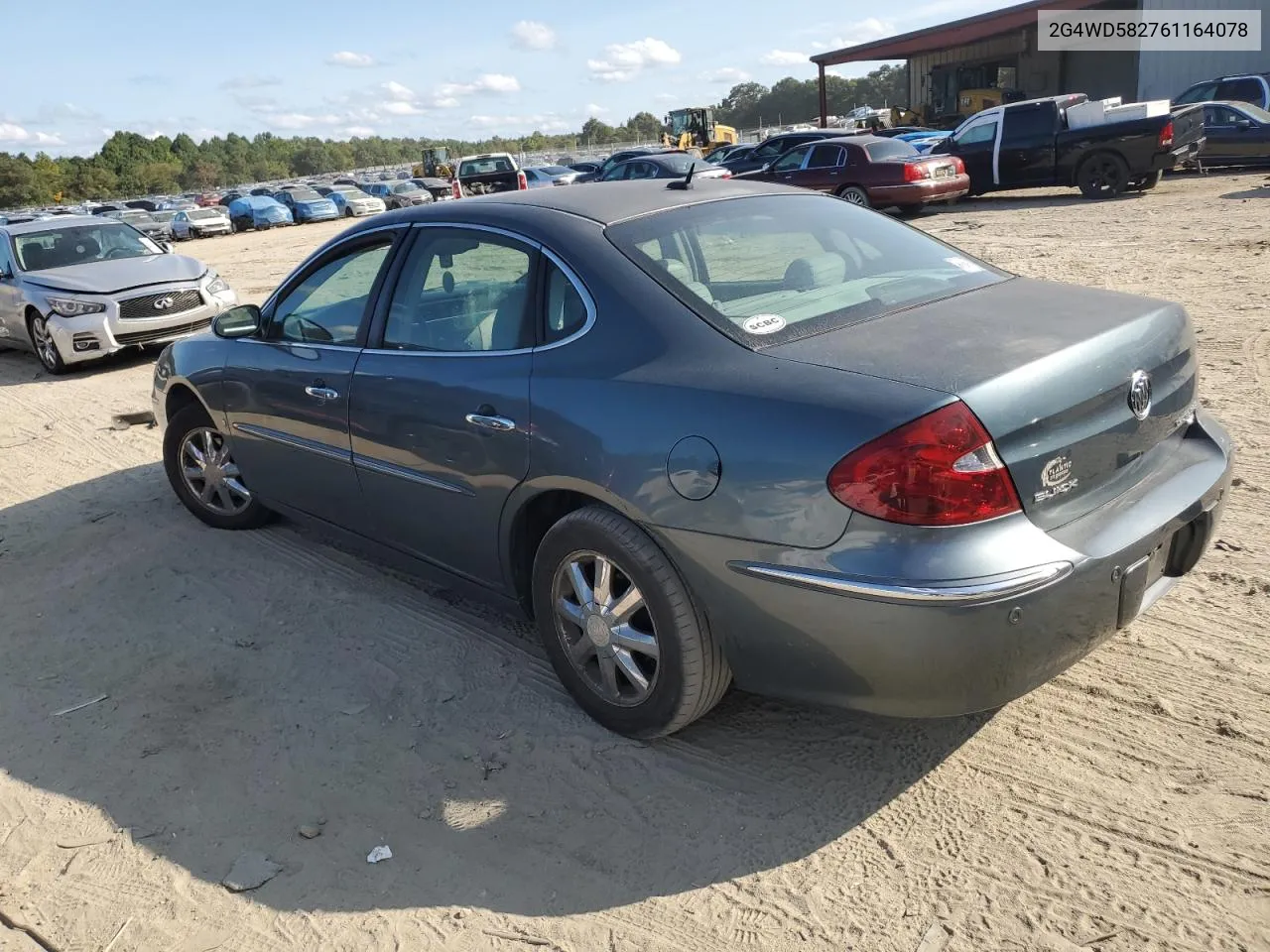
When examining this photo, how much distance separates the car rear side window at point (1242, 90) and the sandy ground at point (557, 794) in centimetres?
2148

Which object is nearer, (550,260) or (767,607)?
(767,607)

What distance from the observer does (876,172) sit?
1703cm

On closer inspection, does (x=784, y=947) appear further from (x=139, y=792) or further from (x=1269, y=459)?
(x=1269, y=459)

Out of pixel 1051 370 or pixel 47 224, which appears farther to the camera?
pixel 47 224

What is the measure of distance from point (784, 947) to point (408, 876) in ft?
3.43

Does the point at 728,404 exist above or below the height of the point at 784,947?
above

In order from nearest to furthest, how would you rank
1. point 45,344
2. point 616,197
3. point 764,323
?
1. point 764,323
2. point 616,197
3. point 45,344

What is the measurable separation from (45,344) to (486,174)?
25368 millimetres

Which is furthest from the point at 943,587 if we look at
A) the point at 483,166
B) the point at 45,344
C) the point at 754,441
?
the point at 483,166

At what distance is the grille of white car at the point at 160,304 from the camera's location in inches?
401

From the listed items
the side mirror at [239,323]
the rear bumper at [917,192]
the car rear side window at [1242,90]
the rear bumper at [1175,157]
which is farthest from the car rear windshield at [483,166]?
the side mirror at [239,323]

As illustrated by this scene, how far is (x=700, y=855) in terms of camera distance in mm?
2748

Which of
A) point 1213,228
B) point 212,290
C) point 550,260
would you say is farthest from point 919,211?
point 550,260

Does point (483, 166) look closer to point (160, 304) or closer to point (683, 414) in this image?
point (160, 304)
